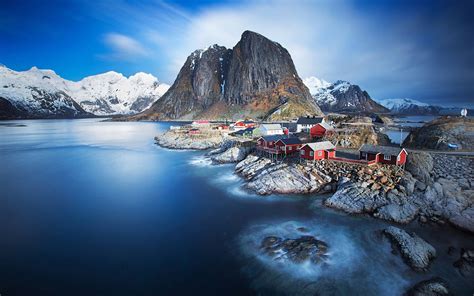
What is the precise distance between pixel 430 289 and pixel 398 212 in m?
10.5

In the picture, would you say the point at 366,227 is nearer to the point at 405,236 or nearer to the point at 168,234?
the point at 405,236

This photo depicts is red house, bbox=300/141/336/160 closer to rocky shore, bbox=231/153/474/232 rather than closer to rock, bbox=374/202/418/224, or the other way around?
rocky shore, bbox=231/153/474/232

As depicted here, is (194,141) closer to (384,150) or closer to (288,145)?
(288,145)

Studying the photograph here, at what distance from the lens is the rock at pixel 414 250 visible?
647 inches

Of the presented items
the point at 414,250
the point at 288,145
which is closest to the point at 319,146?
the point at 288,145

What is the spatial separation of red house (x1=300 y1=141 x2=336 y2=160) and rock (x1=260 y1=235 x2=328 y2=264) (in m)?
17.6

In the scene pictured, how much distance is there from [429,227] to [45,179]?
5451 centimetres

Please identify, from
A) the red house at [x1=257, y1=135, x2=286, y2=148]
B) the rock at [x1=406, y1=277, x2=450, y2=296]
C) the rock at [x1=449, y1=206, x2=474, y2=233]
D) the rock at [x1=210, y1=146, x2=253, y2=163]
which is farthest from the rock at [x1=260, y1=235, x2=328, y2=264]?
the rock at [x1=210, y1=146, x2=253, y2=163]

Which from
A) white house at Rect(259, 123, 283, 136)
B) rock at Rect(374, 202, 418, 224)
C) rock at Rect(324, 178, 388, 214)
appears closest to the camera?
rock at Rect(374, 202, 418, 224)

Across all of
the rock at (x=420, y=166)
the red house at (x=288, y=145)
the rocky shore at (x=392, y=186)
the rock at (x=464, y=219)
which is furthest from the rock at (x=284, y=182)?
the rock at (x=464, y=219)

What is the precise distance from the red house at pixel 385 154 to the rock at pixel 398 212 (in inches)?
328

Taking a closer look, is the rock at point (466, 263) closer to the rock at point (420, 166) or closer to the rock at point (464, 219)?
the rock at point (464, 219)

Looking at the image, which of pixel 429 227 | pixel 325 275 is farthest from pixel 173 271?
pixel 429 227

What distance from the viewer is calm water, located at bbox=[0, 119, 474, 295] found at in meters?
15.5
